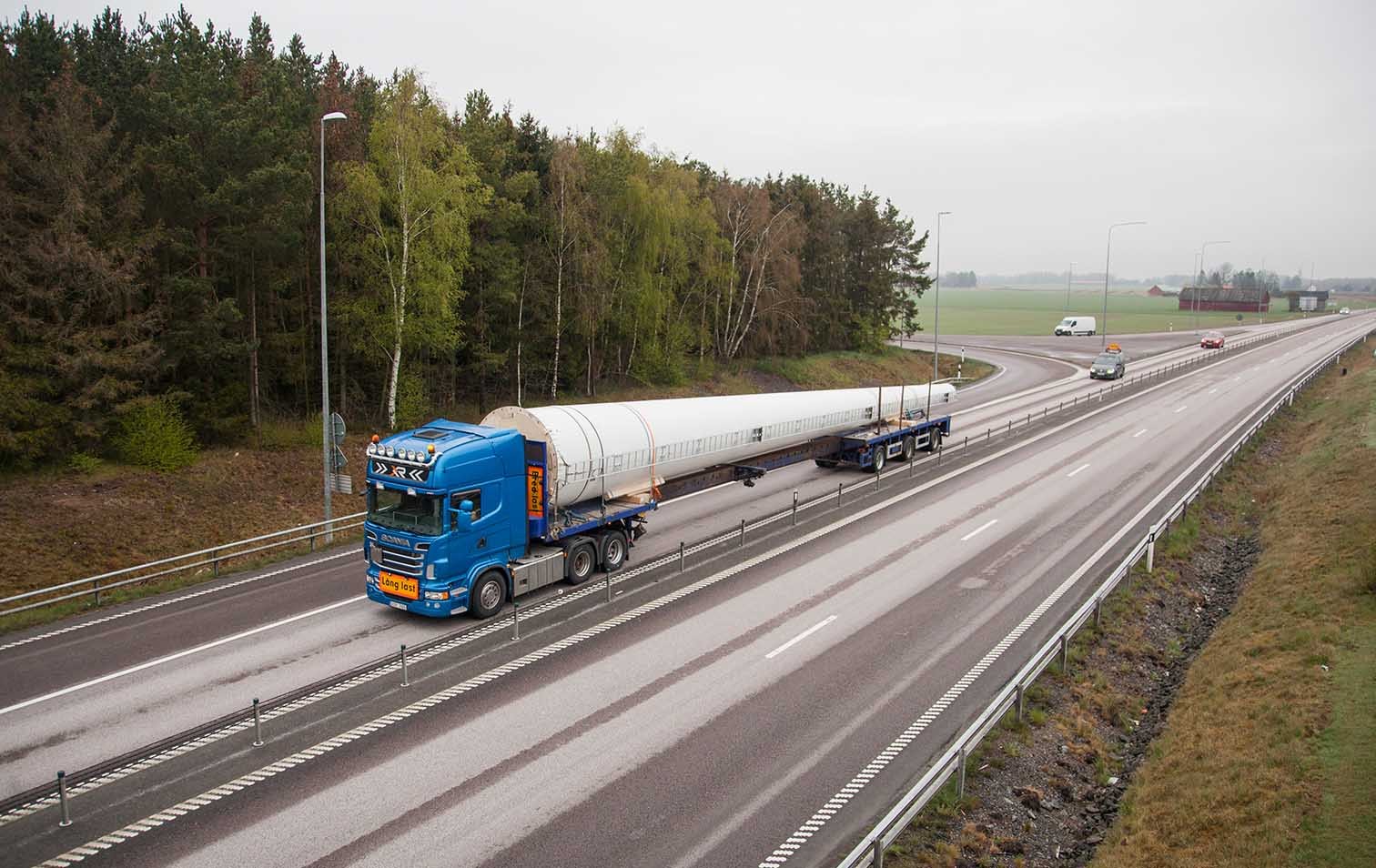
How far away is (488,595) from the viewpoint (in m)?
17.5

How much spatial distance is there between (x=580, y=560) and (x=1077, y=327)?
9364 centimetres

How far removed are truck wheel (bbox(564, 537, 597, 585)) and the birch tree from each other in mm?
14320

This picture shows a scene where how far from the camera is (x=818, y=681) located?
1484 centimetres

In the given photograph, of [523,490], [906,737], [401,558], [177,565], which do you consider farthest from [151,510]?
[906,737]

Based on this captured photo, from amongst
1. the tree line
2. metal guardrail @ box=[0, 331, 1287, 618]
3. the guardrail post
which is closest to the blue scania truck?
metal guardrail @ box=[0, 331, 1287, 618]

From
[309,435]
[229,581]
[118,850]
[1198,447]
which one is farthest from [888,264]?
[118,850]

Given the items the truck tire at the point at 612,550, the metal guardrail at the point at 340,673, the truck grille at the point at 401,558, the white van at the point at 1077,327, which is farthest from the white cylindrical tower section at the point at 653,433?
the white van at the point at 1077,327

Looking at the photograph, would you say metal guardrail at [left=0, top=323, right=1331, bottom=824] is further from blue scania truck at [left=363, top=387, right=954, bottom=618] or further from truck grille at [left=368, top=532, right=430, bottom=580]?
truck grille at [left=368, top=532, right=430, bottom=580]

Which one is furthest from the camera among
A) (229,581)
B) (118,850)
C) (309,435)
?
(309,435)

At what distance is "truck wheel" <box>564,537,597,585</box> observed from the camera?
1928 cm

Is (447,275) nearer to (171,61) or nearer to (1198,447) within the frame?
(171,61)

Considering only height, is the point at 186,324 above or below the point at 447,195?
below

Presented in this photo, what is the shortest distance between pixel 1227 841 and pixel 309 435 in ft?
91.6

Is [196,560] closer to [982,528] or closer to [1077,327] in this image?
[982,528]
